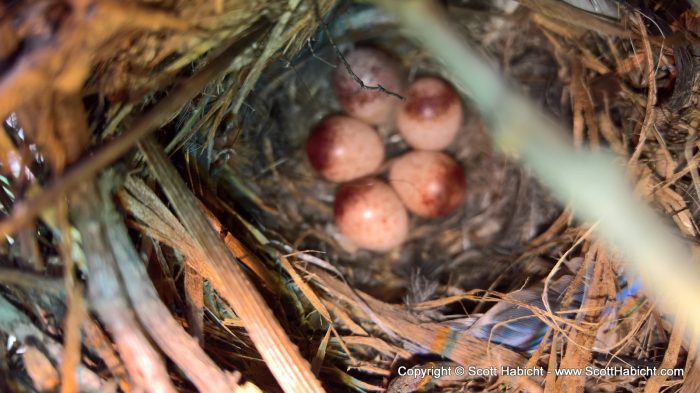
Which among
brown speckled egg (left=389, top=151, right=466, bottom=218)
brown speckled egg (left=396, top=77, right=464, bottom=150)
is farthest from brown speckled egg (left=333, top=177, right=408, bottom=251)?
brown speckled egg (left=396, top=77, right=464, bottom=150)

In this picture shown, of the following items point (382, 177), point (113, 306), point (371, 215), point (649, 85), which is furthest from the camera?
point (382, 177)

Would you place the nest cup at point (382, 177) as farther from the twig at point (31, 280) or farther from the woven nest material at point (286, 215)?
the twig at point (31, 280)

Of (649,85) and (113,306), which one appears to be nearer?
(113,306)

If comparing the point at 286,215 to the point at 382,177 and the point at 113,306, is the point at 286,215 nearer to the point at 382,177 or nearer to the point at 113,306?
the point at 382,177

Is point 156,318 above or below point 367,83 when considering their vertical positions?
below

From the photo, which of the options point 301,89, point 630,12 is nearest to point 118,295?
point 301,89

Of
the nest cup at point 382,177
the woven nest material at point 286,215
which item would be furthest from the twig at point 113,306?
the nest cup at point 382,177

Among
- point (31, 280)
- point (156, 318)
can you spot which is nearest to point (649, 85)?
point (156, 318)
